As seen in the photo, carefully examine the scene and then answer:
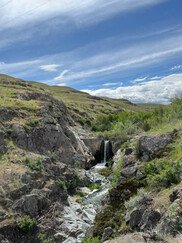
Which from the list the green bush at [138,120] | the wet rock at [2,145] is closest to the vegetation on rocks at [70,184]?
the wet rock at [2,145]

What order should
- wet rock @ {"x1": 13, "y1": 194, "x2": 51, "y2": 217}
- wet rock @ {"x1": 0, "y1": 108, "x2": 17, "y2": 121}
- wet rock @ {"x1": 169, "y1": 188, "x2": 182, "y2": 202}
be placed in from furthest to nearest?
wet rock @ {"x1": 0, "y1": 108, "x2": 17, "y2": 121}
wet rock @ {"x1": 13, "y1": 194, "x2": 51, "y2": 217}
wet rock @ {"x1": 169, "y1": 188, "x2": 182, "y2": 202}

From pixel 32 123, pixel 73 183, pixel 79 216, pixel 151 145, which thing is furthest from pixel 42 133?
pixel 151 145

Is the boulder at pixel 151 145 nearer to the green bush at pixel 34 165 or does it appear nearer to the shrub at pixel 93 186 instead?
the shrub at pixel 93 186

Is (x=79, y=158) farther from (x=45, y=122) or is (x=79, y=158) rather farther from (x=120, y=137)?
(x=120, y=137)

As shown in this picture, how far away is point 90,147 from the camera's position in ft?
143

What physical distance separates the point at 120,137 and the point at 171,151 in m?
27.6

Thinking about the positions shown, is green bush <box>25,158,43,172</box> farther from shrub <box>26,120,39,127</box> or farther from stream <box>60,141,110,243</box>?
shrub <box>26,120,39,127</box>

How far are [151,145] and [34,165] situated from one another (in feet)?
45.4

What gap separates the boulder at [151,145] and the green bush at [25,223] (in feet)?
39.4

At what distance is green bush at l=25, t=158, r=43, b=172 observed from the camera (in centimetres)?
2192

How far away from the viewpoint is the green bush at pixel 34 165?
21922 millimetres

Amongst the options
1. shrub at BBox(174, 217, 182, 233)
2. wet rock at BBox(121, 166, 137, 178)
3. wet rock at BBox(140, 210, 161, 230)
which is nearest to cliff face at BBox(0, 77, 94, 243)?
wet rock at BBox(121, 166, 137, 178)

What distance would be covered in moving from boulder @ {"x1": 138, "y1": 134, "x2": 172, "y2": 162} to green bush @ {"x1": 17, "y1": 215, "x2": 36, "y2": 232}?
12005mm

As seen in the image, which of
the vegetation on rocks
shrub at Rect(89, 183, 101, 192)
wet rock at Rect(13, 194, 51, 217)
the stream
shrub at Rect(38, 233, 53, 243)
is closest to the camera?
the vegetation on rocks
